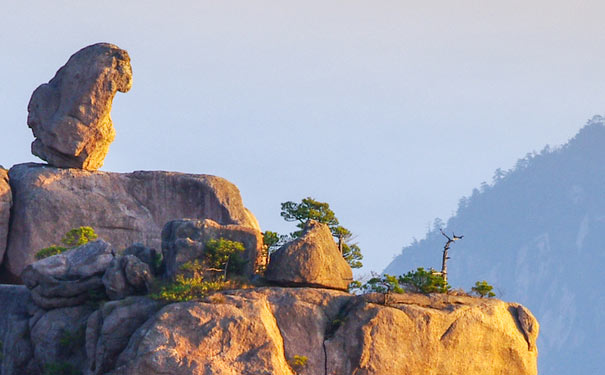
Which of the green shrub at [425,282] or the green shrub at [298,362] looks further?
the green shrub at [425,282]

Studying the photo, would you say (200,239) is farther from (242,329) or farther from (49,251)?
(49,251)

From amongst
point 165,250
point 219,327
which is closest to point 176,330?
point 219,327

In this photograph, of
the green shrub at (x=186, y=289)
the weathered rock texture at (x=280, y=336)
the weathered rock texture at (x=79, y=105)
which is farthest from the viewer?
the weathered rock texture at (x=79, y=105)

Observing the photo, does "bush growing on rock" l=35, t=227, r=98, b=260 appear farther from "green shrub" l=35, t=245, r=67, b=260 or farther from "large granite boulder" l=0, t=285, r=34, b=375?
"large granite boulder" l=0, t=285, r=34, b=375

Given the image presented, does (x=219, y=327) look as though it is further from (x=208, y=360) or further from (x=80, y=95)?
(x=80, y=95)

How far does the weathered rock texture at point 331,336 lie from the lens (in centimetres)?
4347

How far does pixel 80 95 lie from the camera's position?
203 feet

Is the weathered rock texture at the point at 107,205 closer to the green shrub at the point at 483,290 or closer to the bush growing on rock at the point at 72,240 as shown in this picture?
the bush growing on rock at the point at 72,240

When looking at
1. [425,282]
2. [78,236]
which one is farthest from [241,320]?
[78,236]

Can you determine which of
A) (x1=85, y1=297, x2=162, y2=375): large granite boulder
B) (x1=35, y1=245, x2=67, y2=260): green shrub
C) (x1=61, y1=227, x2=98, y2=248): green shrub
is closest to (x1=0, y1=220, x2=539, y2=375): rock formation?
(x1=85, y1=297, x2=162, y2=375): large granite boulder

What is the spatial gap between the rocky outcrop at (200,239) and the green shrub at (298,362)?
4790 mm

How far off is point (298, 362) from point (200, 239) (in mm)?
7135

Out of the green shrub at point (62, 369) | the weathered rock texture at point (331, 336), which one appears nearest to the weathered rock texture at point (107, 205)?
the green shrub at point (62, 369)

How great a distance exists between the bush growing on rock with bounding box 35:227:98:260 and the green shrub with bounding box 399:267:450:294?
1646cm
